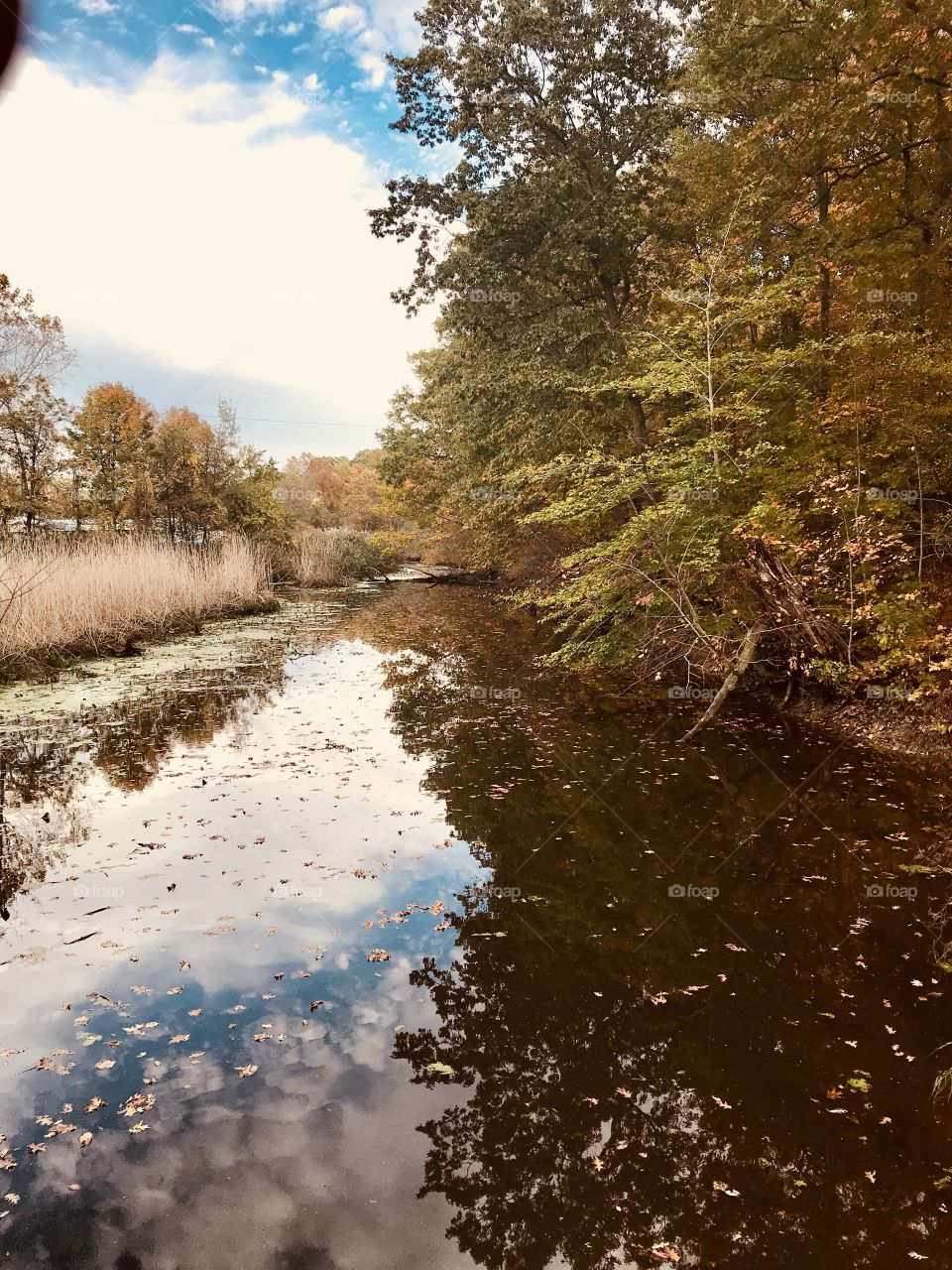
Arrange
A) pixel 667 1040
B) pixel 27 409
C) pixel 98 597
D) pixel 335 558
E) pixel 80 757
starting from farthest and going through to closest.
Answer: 1. pixel 335 558
2. pixel 27 409
3. pixel 98 597
4. pixel 80 757
5. pixel 667 1040

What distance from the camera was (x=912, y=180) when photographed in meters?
10.5

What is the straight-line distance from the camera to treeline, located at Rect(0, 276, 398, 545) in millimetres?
21172

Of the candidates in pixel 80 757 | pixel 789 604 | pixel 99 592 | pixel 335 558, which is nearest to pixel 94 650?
pixel 99 592

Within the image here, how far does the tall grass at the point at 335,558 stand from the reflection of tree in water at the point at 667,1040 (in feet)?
89.6

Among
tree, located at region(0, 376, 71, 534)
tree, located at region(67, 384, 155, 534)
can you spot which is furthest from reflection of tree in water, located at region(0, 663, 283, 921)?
tree, located at region(67, 384, 155, 534)

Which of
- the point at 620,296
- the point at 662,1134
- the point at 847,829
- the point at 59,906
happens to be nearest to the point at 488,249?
the point at 620,296

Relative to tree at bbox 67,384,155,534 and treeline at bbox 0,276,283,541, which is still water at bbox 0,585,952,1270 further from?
tree at bbox 67,384,155,534

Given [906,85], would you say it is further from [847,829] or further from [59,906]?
[59,906]

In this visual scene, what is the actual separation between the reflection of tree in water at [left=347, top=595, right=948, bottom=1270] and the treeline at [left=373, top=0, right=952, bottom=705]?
3448 millimetres

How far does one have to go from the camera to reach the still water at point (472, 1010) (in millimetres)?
3176

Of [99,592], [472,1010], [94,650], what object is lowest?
[472,1010]

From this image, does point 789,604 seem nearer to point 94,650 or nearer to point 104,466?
point 94,650

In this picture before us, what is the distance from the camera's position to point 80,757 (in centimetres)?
916

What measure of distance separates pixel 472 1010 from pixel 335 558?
3237 centimetres
